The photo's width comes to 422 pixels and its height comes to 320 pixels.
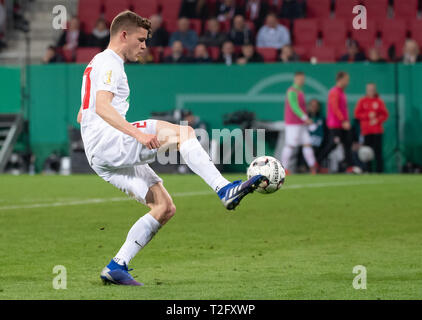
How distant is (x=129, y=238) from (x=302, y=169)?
13426 mm

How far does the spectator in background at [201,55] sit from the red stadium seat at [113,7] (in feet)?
10.5

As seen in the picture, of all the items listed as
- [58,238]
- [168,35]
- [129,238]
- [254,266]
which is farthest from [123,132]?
[168,35]

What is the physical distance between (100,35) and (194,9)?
7.73 feet

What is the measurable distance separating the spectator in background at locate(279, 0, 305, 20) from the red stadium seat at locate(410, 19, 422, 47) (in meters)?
2.53

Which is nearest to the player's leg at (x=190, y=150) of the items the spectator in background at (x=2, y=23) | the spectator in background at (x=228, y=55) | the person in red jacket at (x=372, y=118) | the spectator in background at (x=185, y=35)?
the person in red jacket at (x=372, y=118)

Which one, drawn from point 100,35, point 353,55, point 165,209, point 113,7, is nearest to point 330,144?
point 353,55

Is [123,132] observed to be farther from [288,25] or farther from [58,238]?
[288,25]

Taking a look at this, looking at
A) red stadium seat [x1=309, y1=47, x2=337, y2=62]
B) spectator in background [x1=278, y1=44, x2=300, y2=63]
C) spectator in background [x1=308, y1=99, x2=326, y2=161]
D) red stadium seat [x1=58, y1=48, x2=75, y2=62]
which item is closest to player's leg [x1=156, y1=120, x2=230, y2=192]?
spectator in background [x1=308, y1=99, x2=326, y2=161]

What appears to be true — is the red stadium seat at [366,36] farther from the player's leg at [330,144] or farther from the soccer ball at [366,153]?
the soccer ball at [366,153]

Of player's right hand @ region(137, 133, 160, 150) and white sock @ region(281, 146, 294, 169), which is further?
white sock @ region(281, 146, 294, 169)

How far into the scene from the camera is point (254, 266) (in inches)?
316

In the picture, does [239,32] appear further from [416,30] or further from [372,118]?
[416,30]

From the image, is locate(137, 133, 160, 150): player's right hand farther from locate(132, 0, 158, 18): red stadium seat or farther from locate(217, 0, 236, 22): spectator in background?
locate(132, 0, 158, 18): red stadium seat

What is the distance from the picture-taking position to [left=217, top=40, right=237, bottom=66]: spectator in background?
20.6 meters
